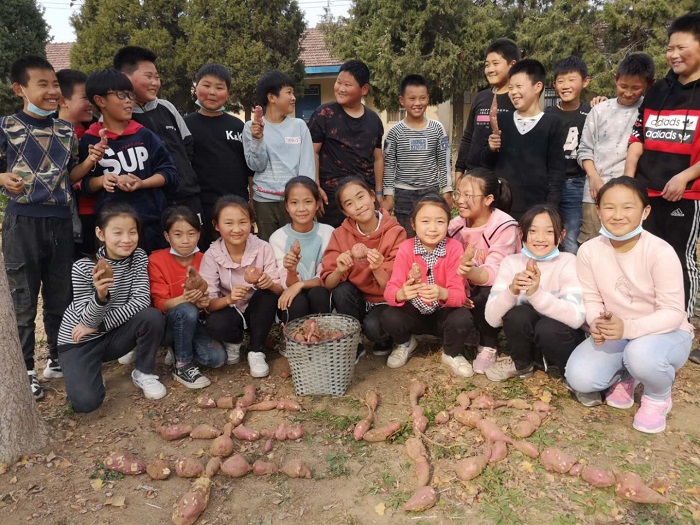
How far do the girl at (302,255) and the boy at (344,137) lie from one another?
22.7 inches

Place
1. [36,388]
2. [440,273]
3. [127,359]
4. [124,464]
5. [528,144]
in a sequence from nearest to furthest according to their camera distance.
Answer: [124,464], [36,388], [440,273], [127,359], [528,144]

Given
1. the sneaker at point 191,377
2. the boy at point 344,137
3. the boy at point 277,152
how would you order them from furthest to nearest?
the boy at point 344,137
the boy at point 277,152
the sneaker at point 191,377

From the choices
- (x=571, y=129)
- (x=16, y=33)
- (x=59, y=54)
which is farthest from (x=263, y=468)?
(x=59, y=54)

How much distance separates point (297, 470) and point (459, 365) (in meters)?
1.34

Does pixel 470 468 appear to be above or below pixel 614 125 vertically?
below

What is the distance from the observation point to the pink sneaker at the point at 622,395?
110 inches

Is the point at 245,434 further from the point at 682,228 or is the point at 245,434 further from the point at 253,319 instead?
the point at 682,228

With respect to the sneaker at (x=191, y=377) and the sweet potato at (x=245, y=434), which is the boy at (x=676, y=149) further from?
the sneaker at (x=191, y=377)

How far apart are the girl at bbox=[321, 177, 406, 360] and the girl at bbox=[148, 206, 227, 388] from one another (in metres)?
0.84

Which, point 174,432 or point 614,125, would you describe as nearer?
point 174,432

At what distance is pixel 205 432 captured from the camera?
8.67 ft

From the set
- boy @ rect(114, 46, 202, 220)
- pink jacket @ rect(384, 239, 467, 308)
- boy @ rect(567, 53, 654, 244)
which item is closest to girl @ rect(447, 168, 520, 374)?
pink jacket @ rect(384, 239, 467, 308)

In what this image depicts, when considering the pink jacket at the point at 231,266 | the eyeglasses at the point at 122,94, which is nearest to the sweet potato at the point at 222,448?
the pink jacket at the point at 231,266

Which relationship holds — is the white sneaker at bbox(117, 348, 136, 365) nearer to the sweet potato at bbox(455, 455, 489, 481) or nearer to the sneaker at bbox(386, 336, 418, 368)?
the sneaker at bbox(386, 336, 418, 368)
